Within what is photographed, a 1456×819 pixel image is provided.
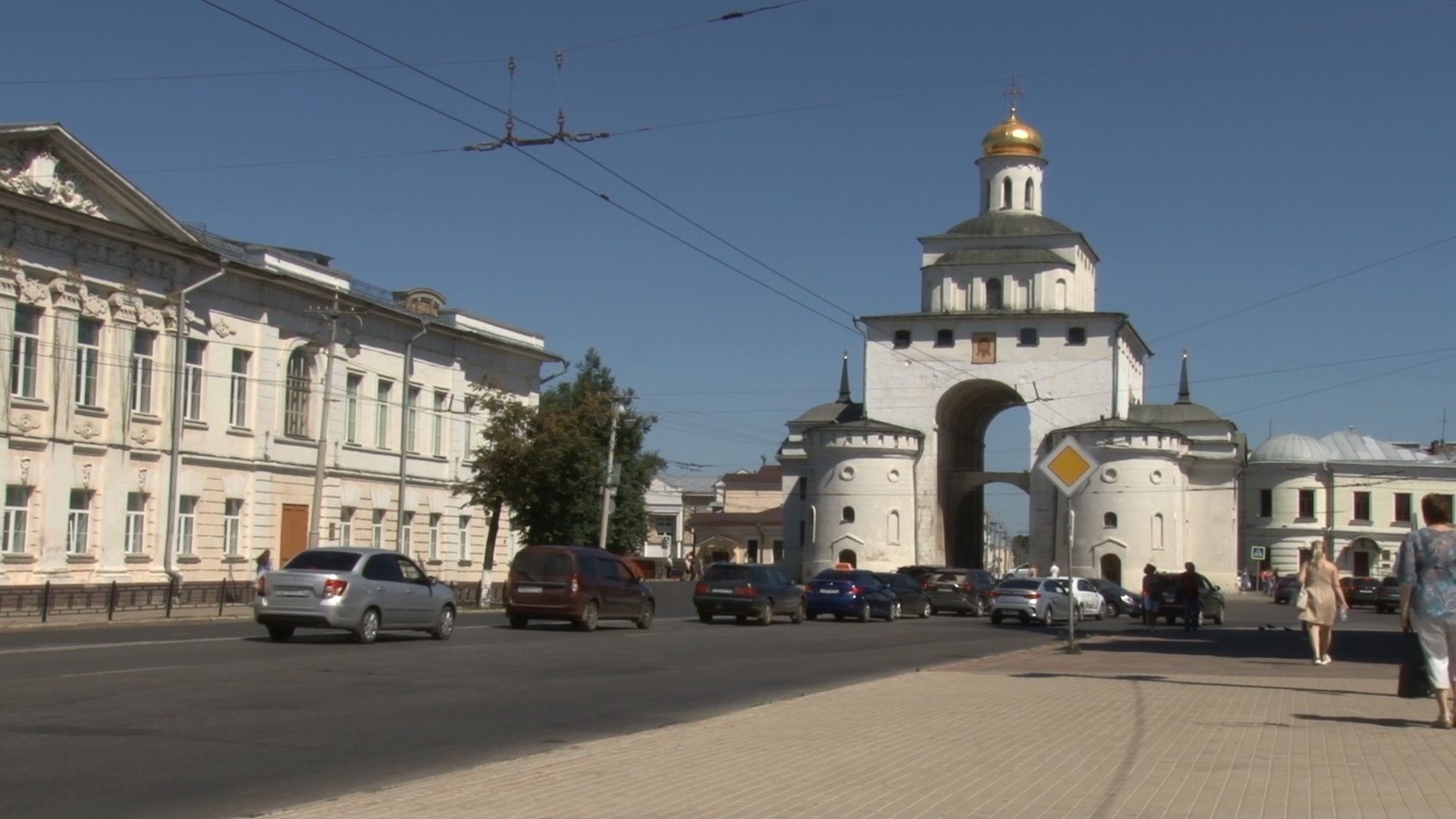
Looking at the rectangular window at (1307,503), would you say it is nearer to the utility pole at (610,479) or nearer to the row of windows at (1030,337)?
the row of windows at (1030,337)

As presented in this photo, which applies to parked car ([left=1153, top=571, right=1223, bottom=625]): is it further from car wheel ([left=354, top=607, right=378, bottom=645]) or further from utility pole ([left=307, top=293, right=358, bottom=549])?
car wheel ([left=354, top=607, right=378, bottom=645])

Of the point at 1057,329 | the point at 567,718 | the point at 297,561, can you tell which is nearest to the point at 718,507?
the point at 1057,329

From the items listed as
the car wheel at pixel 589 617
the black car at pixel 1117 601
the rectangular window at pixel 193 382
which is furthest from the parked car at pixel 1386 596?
the rectangular window at pixel 193 382

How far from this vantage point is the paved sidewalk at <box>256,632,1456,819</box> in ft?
30.0

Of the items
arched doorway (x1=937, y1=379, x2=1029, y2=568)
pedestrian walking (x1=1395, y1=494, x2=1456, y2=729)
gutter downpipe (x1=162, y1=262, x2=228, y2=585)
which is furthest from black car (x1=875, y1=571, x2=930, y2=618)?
arched doorway (x1=937, y1=379, x2=1029, y2=568)

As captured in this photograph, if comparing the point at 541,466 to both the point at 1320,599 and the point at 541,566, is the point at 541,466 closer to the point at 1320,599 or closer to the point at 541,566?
the point at 541,566

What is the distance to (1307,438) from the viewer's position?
107 m

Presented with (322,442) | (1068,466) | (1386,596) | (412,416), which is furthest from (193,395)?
(1386,596)

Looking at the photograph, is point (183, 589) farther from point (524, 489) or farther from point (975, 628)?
point (975, 628)

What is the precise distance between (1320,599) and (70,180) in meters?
30.2

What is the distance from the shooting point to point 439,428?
2217 inches

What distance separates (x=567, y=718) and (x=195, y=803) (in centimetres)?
539

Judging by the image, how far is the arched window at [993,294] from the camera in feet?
293

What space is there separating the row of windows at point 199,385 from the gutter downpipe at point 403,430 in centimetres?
38
